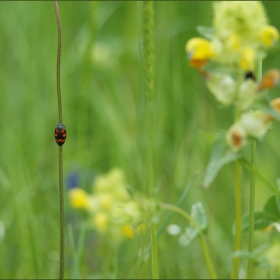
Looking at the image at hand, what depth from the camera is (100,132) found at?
2.16 m

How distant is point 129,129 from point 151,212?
1.36 m

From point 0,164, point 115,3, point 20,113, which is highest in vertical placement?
point 115,3

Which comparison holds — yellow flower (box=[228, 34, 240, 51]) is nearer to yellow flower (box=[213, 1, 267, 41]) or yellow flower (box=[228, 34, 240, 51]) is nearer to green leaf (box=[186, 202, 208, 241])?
yellow flower (box=[213, 1, 267, 41])

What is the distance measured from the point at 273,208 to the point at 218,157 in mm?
226

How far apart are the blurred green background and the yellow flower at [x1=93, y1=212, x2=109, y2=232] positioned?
A: 0.08m

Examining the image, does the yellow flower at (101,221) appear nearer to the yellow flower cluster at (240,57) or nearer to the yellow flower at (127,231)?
the yellow flower at (127,231)

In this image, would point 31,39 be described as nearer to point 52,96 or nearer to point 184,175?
point 52,96

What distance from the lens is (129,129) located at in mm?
2152

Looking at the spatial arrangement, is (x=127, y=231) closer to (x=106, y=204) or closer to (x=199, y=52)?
(x=106, y=204)

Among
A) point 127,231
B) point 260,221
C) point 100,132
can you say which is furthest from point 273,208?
point 100,132

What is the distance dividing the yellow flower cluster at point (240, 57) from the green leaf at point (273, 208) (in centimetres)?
18

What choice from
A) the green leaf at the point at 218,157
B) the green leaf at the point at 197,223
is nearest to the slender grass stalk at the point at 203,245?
the green leaf at the point at 197,223

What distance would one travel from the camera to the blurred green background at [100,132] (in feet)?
4.47

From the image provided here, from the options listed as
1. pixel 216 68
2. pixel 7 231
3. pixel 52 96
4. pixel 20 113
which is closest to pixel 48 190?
pixel 7 231
